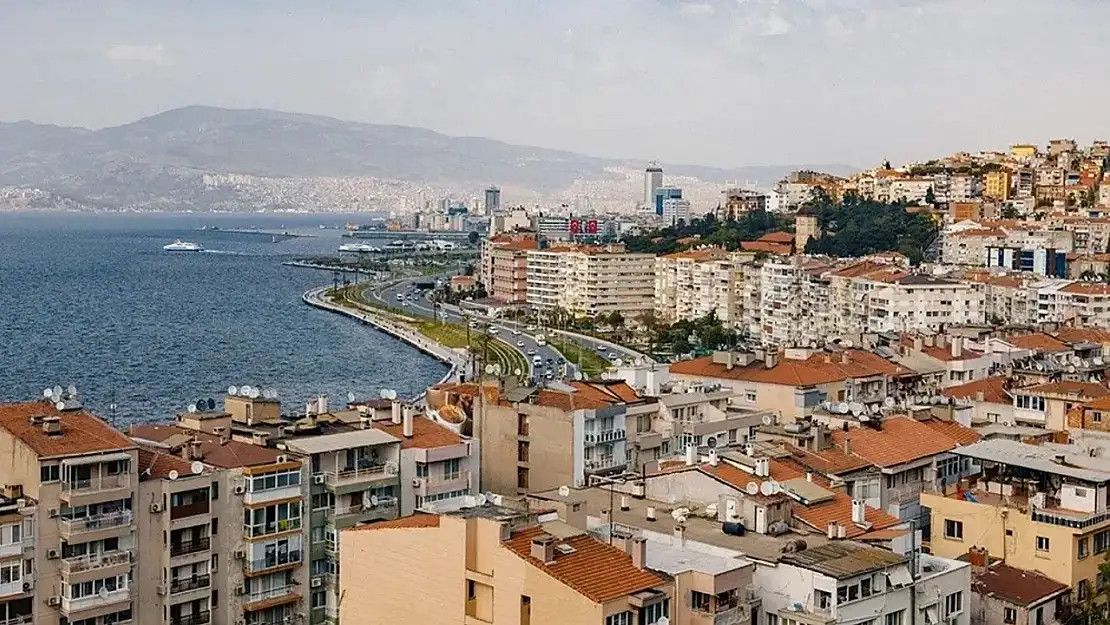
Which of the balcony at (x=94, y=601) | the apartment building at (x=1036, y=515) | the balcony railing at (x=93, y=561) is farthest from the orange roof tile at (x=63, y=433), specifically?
the apartment building at (x=1036, y=515)

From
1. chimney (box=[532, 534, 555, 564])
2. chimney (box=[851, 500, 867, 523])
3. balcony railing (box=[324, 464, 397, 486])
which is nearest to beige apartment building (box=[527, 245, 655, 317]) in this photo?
balcony railing (box=[324, 464, 397, 486])

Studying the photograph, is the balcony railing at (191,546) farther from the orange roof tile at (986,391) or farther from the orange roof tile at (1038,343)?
the orange roof tile at (1038,343)

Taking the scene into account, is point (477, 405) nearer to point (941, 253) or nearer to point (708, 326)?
point (708, 326)

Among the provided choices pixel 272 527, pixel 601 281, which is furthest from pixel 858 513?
pixel 601 281

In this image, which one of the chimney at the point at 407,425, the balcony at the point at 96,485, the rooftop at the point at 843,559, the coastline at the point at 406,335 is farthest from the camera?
the coastline at the point at 406,335

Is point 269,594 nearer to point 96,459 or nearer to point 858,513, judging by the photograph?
point 96,459
